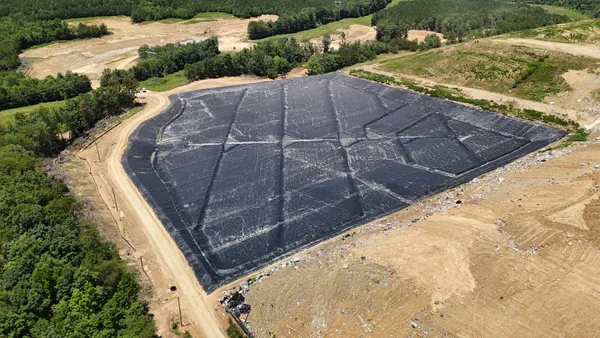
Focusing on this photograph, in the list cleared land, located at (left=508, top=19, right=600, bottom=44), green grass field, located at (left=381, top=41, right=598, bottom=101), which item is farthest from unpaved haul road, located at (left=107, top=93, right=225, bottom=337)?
cleared land, located at (left=508, top=19, right=600, bottom=44)

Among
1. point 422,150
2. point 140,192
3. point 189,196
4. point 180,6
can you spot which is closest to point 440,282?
point 422,150

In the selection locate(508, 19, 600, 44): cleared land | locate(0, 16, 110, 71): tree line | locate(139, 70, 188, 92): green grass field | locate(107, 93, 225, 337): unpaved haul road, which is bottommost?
locate(107, 93, 225, 337): unpaved haul road

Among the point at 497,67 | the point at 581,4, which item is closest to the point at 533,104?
the point at 497,67

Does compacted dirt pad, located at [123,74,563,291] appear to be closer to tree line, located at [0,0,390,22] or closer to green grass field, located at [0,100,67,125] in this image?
green grass field, located at [0,100,67,125]

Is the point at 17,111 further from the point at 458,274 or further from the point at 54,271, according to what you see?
the point at 458,274

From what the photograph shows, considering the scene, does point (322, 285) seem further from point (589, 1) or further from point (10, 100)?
point (589, 1)

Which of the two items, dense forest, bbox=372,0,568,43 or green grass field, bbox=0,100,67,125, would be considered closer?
green grass field, bbox=0,100,67,125

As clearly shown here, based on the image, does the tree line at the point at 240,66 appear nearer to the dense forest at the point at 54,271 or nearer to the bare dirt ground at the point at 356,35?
the bare dirt ground at the point at 356,35
